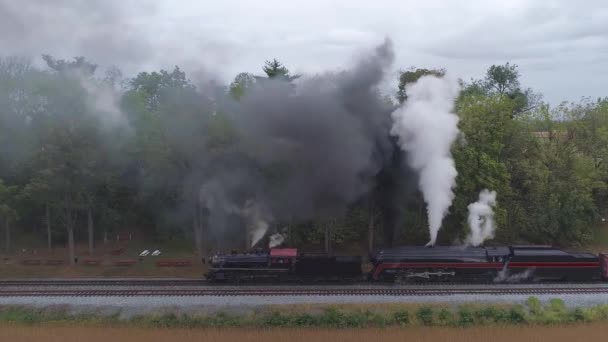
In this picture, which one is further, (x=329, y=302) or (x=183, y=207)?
(x=183, y=207)

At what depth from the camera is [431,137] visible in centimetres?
2317

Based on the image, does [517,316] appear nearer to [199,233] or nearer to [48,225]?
[199,233]

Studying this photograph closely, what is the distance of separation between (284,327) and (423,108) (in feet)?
37.3

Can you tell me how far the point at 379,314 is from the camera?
17.8 metres

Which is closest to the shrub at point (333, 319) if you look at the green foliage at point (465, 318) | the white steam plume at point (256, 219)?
the green foliage at point (465, 318)

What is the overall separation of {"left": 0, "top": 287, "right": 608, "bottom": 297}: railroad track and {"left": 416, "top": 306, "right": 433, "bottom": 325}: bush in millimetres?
2753

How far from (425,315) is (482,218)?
1155 cm

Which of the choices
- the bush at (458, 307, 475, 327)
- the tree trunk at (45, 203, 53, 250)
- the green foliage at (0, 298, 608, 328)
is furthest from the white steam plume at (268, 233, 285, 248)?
the bush at (458, 307, 475, 327)

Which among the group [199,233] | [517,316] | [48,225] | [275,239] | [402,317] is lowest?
[517,316]

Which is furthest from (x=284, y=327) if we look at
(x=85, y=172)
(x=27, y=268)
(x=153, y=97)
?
(x=153, y=97)

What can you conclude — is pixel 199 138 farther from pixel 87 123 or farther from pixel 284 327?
pixel 284 327

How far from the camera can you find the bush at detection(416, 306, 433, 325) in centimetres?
1761

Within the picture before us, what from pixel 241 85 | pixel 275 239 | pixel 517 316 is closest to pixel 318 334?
pixel 517 316

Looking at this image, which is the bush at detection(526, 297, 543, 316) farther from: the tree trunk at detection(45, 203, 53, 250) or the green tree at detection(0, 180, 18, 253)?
the tree trunk at detection(45, 203, 53, 250)
